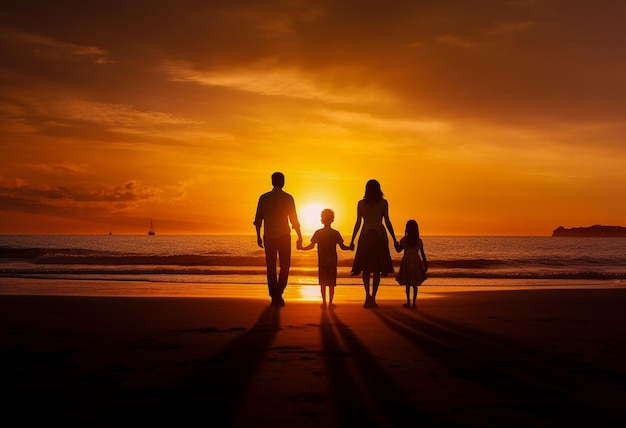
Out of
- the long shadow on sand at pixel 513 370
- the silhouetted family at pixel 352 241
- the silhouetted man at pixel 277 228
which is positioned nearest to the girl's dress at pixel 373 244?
the silhouetted family at pixel 352 241

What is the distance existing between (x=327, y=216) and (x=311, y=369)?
21.9 ft

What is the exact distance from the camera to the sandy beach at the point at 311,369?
418 centimetres

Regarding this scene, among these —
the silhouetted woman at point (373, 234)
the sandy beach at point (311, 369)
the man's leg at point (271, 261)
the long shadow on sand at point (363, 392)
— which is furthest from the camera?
the man's leg at point (271, 261)

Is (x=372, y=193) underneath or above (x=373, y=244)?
above

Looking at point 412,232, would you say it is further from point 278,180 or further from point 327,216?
point 278,180

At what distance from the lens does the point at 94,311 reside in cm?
1062

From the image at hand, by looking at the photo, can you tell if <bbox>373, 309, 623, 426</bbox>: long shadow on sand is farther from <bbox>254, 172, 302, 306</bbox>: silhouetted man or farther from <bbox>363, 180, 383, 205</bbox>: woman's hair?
<bbox>254, 172, 302, 306</bbox>: silhouetted man

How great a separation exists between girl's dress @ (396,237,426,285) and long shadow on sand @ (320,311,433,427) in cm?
506

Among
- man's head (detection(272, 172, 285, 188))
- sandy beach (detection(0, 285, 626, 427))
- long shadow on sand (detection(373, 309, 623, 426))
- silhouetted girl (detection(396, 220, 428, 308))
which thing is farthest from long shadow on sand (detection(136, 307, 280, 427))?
man's head (detection(272, 172, 285, 188))

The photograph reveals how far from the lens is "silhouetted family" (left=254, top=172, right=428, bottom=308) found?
38.2ft

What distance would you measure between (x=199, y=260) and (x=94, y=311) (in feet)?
111

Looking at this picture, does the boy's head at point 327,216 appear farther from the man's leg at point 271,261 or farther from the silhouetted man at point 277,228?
the man's leg at point 271,261

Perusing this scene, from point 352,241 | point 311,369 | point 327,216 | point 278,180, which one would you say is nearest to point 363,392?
point 311,369

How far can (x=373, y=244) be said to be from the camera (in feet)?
38.3
